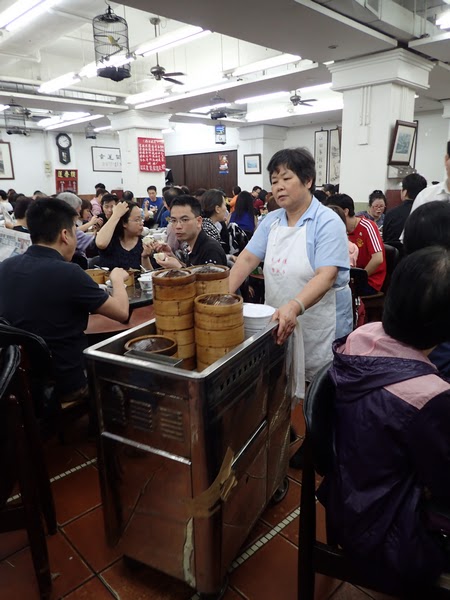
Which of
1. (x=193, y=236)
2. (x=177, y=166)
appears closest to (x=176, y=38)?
(x=193, y=236)

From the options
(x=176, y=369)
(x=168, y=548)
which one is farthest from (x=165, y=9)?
(x=168, y=548)

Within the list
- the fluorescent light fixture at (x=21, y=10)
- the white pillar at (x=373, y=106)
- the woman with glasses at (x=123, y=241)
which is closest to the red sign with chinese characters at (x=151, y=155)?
the fluorescent light fixture at (x=21, y=10)

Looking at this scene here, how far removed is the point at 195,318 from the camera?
1.50 metres

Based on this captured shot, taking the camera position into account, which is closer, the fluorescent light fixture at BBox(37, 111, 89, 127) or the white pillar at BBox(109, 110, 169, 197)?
the white pillar at BBox(109, 110, 169, 197)

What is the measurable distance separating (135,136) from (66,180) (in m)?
6.34

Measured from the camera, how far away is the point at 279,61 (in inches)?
271

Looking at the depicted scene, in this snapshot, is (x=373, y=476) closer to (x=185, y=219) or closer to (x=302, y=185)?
(x=302, y=185)

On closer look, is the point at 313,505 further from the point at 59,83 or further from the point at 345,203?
the point at 59,83

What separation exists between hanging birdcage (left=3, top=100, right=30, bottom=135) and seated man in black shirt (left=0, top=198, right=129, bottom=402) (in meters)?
9.12

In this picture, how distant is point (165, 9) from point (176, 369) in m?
4.46

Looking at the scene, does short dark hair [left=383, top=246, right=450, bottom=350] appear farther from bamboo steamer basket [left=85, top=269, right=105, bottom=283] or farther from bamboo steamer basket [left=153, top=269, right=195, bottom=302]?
bamboo steamer basket [left=85, top=269, right=105, bottom=283]

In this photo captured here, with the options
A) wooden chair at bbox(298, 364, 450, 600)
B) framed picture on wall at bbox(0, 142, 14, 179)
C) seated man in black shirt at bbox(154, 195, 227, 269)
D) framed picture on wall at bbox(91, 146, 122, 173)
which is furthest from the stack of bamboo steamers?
framed picture on wall at bbox(91, 146, 122, 173)

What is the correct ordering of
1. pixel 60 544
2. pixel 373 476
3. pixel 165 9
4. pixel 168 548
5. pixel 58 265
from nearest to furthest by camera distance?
1. pixel 373 476
2. pixel 168 548
3. pixel 60 544
4. pixel 58 265
5. pixel 165 9

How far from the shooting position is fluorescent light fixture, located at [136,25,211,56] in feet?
18.4
